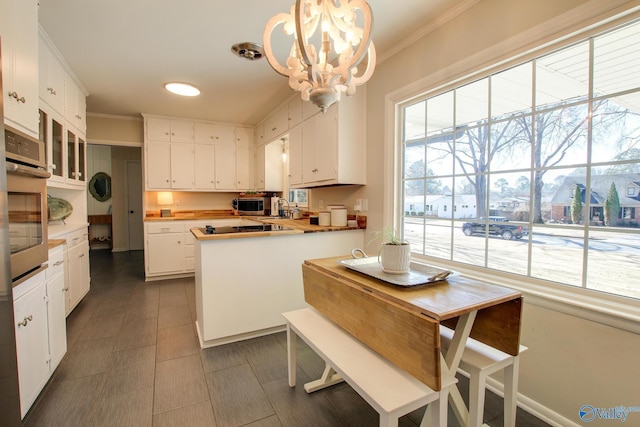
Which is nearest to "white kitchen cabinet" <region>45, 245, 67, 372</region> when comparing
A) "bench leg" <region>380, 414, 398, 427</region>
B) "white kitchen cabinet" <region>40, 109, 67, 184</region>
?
"white kitchen cabinet" <region>40, 109, 67, 184</region>

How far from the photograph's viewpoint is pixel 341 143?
2.73 m

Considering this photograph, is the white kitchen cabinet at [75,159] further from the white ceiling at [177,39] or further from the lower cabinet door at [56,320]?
the lower cabinet door at [56,320]

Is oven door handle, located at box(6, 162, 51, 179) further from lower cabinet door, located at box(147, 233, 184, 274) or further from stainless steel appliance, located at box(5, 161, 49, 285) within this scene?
lower cabinet door, located at box(147, 233, 184, 274)

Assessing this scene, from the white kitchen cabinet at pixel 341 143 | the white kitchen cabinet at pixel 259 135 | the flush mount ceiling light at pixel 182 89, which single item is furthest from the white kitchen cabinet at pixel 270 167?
the white kitchen cabinet at pixel 341 143

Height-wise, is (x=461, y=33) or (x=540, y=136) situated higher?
(x=461, y=33)

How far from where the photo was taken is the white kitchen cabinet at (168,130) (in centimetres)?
436

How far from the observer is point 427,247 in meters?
2.35

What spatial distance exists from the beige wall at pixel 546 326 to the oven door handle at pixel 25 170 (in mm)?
2472

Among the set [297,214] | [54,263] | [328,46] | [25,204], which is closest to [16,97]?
[25,204]

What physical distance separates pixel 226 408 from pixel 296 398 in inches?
15.8

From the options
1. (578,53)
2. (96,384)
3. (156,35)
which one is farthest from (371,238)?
(156,35)

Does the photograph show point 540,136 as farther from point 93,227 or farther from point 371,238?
point 93,227

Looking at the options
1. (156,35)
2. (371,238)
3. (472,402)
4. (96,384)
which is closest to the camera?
(472,402)

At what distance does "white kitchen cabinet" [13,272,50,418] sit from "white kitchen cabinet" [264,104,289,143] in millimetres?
2819
